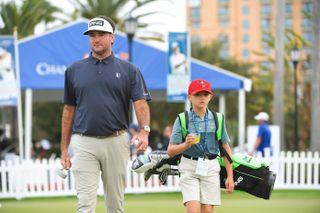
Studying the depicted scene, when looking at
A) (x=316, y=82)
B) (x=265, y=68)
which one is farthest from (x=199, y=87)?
(x=265, y=68)

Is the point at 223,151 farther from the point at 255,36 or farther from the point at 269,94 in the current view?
the point at 255,36

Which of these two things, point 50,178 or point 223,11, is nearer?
point 50,178

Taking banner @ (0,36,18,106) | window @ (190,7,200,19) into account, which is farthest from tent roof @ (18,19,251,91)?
window @ (190,7,200,19)

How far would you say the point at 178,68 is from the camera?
17594mm

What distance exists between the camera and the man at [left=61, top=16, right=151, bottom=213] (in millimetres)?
6496

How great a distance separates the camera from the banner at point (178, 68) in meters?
17.3

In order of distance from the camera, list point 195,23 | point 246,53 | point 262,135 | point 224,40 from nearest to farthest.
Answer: point 262,135, point 224,40, point 246,53, point 195,23

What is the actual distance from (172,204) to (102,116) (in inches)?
279

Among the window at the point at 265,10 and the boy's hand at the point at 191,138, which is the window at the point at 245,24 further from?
the boy's hand at the point at 191,138

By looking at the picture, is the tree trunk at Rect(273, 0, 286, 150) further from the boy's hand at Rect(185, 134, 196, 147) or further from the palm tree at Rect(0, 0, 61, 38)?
the boy's hand at Rect(185, 134, 196, 147)

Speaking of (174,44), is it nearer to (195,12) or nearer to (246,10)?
(246,10)

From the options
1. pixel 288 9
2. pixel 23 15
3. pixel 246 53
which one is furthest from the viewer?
pixel 288 9

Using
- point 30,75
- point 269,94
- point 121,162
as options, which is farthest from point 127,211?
point 269,94

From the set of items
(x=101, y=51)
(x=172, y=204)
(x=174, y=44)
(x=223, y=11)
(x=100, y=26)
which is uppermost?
(x=223, y=11)
